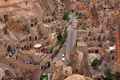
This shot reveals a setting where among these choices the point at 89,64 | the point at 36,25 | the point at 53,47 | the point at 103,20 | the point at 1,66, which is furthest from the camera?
the point at 36,25

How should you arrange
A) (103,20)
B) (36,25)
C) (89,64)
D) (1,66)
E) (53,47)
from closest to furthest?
(89,64) < (1,66) < (53,47) < (103,20) < (36,25)

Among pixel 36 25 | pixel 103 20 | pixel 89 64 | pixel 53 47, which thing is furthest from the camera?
pixel 36 25

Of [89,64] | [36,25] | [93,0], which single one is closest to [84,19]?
[93,0]

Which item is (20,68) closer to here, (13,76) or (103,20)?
(13,76)

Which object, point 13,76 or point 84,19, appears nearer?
point 13,76

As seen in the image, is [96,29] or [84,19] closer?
[96,29]

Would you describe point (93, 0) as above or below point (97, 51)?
above

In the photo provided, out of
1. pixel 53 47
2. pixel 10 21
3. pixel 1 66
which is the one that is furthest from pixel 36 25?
pixel 1 66

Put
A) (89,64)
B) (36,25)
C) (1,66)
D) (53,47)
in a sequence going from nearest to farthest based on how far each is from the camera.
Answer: (89,64), (1,66), (53,47), (36,25)

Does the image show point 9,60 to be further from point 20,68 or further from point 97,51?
point 97,51
